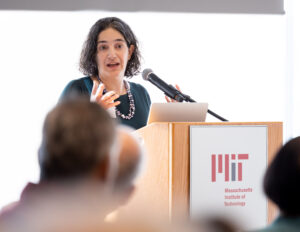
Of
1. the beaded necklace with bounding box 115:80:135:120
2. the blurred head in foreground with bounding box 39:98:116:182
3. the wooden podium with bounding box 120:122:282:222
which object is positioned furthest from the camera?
the beaded necklace with bounding box 115:80:135:120

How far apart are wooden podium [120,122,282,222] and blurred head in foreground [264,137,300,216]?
1.20 metres

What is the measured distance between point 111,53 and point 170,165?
4.08 feet

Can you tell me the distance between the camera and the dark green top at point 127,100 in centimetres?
314

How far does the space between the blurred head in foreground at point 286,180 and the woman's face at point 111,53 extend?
2.38 meters

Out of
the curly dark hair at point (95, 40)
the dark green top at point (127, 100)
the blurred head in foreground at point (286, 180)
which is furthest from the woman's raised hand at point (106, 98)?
the blurred head in foreground at point (286, 180)

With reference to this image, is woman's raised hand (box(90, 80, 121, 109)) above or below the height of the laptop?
above

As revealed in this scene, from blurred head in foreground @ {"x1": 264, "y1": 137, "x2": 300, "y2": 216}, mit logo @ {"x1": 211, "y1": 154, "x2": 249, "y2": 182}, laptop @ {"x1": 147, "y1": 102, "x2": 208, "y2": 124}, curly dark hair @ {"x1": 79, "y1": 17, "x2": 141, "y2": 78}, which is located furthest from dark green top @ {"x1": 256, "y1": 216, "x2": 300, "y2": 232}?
curly dark hair @ {"x1": 79, "y1": 17, "x2": 141, "y2": 78}

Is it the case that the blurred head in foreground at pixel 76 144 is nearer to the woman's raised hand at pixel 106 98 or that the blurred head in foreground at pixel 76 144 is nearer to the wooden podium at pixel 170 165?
the wooden podium at pixel 170 165

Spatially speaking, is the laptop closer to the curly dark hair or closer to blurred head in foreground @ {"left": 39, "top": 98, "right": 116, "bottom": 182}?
the curly dark hair

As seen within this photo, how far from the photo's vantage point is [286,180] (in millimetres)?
999

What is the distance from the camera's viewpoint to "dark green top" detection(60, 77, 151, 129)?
10.3ft

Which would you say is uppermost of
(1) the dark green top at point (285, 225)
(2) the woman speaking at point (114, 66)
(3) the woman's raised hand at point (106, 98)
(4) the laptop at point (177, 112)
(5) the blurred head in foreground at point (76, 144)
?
(2) the woman speaking at point (114, 66)

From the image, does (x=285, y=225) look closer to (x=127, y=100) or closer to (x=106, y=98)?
(x=106, y=98)

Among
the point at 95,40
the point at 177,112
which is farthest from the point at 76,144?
the point at 95,40
